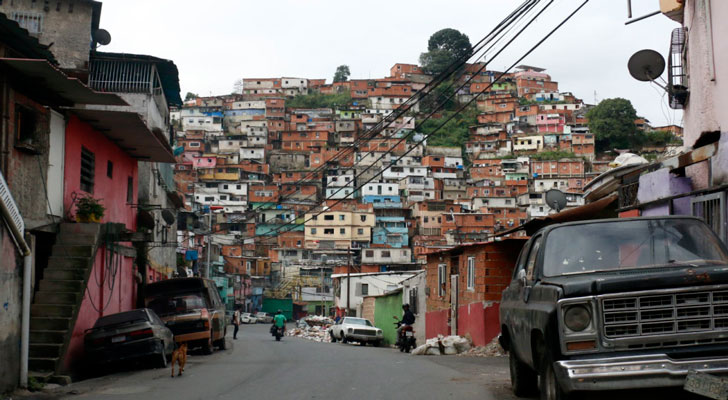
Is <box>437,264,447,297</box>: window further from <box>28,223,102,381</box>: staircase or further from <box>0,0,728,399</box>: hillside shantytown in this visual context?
<box>28,223,102,381</box>: staircase

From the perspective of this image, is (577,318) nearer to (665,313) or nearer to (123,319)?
(665,313)

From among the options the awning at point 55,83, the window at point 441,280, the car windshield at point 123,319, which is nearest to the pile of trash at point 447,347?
the window at point 441,280

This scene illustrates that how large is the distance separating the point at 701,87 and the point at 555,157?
365ft

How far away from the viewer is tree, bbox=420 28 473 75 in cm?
15688

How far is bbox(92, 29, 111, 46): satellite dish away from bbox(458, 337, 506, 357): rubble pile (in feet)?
63.5

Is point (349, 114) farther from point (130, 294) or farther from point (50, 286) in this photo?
point (50, 286)

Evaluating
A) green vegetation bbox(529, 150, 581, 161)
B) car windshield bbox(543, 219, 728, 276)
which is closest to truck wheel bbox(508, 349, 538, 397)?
car windshield bbox(543, 219, 728, 276)

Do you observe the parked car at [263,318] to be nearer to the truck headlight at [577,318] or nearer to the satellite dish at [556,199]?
the satellite dish at [556,199]

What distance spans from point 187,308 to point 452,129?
126993 millimetres

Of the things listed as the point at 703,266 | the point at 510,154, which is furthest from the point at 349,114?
the point at 703,266

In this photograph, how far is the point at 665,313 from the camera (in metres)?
6.84

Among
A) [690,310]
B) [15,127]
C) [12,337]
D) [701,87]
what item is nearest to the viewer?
[690,310]

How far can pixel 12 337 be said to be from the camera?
12.4 meters

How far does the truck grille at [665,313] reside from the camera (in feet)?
22.1
